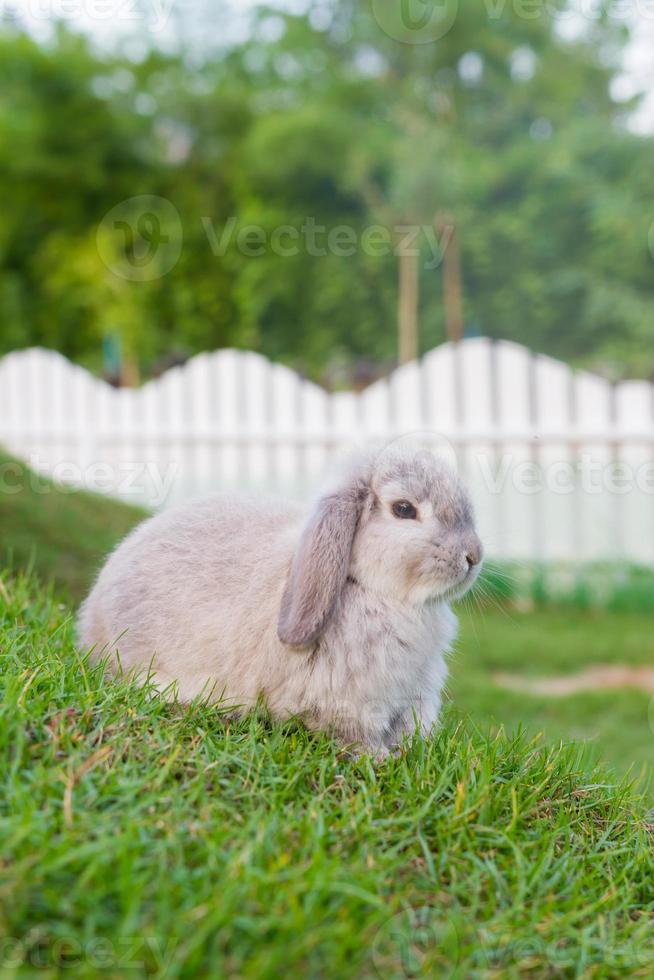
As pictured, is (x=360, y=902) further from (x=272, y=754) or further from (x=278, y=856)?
(x=272, y=754)

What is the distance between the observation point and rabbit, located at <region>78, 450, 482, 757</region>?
86.4 inches

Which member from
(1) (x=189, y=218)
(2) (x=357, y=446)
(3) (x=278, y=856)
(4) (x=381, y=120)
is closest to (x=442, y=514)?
(2) (x=357, y=446)

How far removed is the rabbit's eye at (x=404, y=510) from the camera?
88.9 inches

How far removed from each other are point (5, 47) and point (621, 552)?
14.4 m

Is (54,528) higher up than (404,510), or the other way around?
(404,510)

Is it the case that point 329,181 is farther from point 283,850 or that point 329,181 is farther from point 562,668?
point 283,850

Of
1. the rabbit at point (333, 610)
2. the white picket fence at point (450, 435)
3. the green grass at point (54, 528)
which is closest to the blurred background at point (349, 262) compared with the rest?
the white picket fence at point (450, 435)

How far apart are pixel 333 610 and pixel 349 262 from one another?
13.3m

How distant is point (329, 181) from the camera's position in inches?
592

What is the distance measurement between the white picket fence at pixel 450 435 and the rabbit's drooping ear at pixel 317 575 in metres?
5.15

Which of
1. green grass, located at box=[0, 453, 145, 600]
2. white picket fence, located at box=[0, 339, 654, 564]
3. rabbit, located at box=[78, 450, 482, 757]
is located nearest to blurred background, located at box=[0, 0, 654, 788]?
white picket fence, located at box=[0, 339, 654, 564]

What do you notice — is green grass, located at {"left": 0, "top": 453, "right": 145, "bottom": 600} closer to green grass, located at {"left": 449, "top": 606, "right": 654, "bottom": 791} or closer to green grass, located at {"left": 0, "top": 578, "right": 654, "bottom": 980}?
green grass, located at {"left": 449, "top": 606, "right": 654, "bottom": 791}

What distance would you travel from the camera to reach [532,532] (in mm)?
8102

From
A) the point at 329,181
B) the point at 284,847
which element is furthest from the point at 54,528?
the point at 329,181
